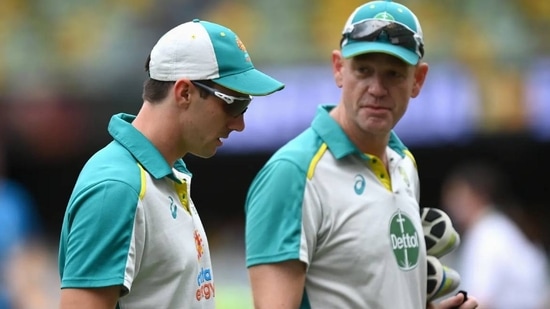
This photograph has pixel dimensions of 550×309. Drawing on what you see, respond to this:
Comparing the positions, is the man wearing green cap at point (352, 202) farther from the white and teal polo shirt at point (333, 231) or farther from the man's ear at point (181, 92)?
the man's ear at point (181, 92)

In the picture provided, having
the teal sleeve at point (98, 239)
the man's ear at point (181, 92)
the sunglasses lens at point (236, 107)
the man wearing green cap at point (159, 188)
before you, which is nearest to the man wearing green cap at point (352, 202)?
the man wearing green cap at point (159, 188)

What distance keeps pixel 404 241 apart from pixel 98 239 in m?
1.21

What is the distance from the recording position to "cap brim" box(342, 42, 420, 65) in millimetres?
4133

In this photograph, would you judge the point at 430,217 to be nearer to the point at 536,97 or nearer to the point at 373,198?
the point at 373,198

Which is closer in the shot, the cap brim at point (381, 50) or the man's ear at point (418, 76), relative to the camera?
the cap brim at point (381, 50)

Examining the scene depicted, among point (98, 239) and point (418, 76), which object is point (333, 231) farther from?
point (98, 239)

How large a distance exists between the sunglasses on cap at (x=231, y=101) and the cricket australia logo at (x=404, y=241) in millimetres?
744

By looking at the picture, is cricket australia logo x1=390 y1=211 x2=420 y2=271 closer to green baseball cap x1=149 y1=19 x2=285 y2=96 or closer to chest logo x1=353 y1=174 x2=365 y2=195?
chest logo x1=353 y1=174 x2=365 y2=195

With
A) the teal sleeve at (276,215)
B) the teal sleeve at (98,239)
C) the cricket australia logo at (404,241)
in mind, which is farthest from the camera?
the cricket australia logo at (404,241)

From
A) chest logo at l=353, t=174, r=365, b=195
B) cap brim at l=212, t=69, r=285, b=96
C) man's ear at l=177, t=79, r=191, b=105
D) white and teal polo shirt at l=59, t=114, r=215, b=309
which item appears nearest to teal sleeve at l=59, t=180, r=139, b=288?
white and teal polo shirt at l=59, t=114, r=215, b=309

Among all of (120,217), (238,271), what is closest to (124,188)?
(120,217)

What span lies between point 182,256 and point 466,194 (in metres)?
5.00

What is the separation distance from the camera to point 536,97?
39.9 ft

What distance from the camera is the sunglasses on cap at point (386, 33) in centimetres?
417
